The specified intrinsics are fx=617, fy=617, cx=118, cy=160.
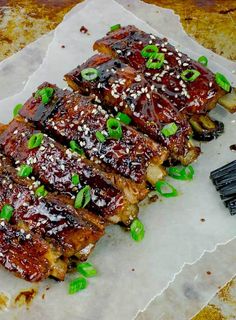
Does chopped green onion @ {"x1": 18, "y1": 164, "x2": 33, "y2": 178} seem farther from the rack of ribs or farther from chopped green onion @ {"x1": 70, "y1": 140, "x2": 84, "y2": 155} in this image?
chopped green onion @ {"x1": 70, "y1": 140, "x2": 84, "y2": 155}

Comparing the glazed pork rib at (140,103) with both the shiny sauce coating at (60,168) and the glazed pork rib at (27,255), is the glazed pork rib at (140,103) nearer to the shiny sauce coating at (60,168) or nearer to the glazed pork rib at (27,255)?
the shiny sauce coating at (60,168)

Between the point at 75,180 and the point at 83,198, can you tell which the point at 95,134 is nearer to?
the point at 75,180

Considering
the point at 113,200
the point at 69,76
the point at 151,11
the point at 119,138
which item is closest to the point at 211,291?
the point at 113,200

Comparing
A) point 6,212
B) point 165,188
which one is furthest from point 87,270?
point 165,188

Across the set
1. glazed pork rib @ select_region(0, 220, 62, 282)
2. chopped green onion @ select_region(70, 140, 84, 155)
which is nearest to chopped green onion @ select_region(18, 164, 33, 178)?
chopped green onion @ select_region(70, 140, 84, 155)

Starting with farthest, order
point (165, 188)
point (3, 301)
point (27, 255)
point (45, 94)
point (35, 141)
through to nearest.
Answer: point (165, 188) < point (45, 94) < point (35, 141) < point (3, 301) < point (27, 255)

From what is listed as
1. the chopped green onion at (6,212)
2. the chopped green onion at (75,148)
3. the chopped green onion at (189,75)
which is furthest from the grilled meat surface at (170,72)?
the chopped green onion at (6,212)
